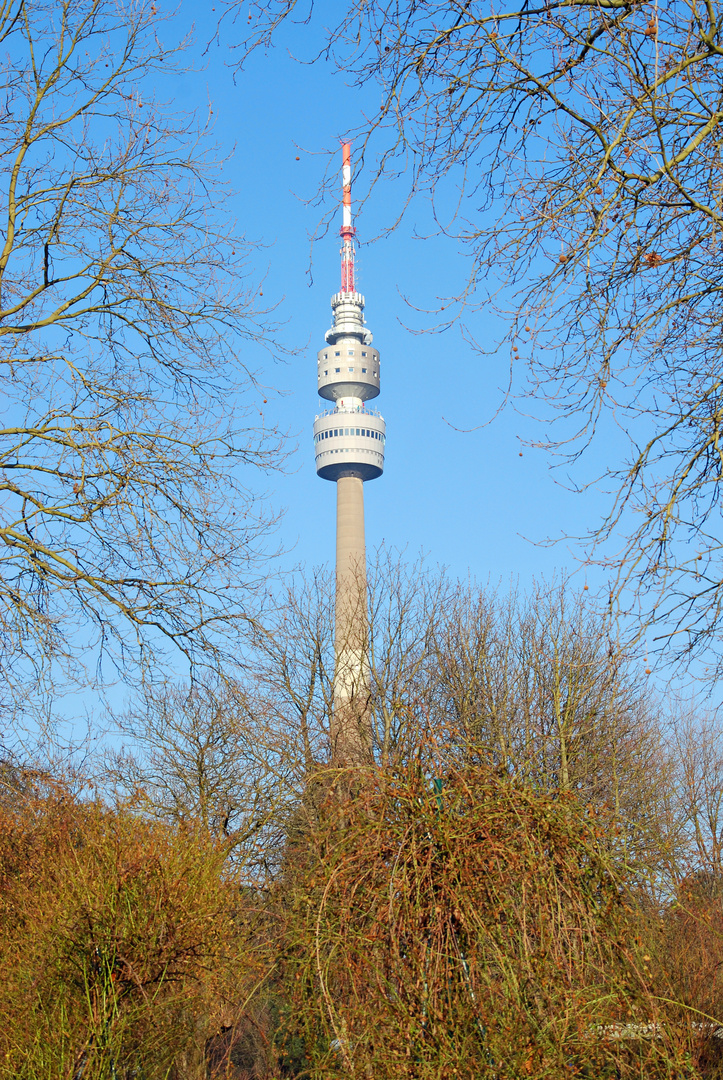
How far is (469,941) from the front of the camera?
193 inches

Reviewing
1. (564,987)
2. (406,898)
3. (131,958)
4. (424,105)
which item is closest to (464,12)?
(424,105)

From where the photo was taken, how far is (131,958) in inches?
336

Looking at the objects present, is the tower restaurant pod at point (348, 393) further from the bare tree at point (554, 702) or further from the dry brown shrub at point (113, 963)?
the dry brown shrub at point (113, 963)

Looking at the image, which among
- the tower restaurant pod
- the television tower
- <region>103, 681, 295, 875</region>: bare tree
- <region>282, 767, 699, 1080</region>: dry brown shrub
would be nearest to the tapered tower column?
<region>103, 681, 295, 875</region>: bare tree

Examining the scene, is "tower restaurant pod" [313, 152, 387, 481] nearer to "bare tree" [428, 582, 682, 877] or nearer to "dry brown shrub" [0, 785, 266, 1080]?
"bare tree" [428, 582, 682, 877]

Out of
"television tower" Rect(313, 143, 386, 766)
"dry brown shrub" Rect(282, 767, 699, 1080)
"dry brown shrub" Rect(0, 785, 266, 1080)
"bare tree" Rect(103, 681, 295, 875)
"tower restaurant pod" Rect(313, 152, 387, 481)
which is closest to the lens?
"dry brown shrub" Rect(282, 767, 699, 1080)

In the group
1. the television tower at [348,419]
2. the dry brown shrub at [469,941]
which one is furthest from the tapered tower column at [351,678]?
the television tower at [348,419]

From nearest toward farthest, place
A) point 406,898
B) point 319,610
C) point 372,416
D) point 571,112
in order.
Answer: point 406,898 → point 571,112 → point 319,610 → point 372,416

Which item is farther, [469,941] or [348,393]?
[348,393]

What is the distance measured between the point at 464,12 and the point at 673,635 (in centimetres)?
380

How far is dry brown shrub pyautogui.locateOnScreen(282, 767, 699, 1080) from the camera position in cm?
471

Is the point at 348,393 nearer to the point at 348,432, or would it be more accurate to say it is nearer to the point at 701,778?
the point at 348,432

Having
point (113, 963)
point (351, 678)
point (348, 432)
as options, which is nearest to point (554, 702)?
point (351, 678)

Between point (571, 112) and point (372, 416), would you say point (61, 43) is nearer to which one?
point (571, 112)
